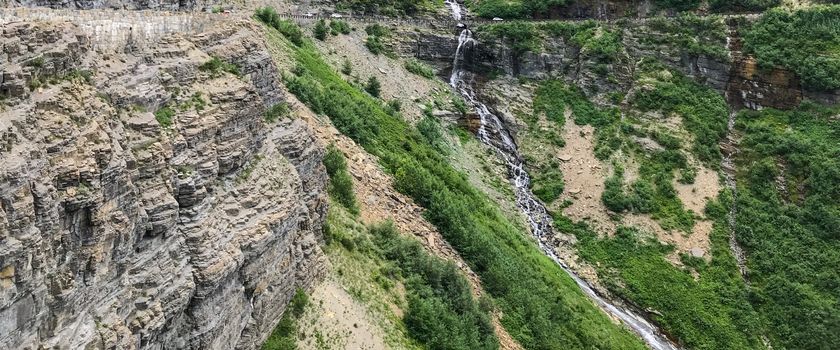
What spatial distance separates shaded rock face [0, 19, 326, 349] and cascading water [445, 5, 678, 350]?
943 inches

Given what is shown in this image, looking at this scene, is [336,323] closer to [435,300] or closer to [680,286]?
[435,300]

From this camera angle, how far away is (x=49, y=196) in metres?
10.6

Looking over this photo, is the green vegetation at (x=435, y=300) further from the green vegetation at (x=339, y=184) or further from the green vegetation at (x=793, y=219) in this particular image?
the green vegetation at (x=793, y=219)

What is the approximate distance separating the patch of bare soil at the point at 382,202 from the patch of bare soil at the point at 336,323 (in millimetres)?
5473

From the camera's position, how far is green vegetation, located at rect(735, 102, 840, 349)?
37.2 metres

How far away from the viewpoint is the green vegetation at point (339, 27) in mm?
53531

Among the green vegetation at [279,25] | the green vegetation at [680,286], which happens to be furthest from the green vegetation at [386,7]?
the green vegetation at [680,286]

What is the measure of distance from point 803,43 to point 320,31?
4021cm

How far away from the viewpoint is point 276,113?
833 inches

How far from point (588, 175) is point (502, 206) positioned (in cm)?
848

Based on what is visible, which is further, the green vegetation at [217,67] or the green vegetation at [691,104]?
the green vegetation at [691,104]

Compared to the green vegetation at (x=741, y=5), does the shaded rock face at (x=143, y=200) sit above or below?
below

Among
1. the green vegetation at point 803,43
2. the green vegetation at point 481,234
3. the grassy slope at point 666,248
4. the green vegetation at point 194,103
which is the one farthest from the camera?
the green vegetation at point 803,43

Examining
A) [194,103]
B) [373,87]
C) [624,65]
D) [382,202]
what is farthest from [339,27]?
[194,103]
